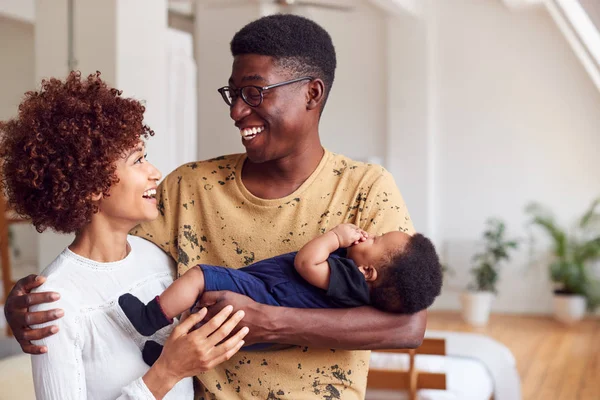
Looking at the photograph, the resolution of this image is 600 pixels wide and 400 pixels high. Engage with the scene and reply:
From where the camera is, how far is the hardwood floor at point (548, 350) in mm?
5195

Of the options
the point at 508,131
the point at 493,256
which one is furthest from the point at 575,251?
the point at 508,131

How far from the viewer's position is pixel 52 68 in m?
3.75

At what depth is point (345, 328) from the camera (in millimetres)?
1590

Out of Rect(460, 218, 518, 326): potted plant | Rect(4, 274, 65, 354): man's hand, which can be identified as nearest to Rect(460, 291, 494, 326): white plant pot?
Rect(460, 218, 518, 326): potted plant

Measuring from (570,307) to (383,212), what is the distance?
6.51 metres

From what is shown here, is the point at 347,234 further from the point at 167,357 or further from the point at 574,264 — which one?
the point at 574,264

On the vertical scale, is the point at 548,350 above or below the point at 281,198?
below

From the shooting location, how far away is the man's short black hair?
176cm

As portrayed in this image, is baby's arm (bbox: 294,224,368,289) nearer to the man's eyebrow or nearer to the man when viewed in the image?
the man

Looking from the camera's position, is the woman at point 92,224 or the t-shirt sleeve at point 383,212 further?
the t-shirt sleeve at point 383,212

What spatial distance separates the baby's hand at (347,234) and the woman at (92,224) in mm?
306

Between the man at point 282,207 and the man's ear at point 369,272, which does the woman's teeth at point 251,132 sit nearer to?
the man at point 282,207

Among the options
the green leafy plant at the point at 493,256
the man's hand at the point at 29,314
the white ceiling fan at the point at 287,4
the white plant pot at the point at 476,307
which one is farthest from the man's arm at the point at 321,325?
the green leafy plant at the point at 493,256

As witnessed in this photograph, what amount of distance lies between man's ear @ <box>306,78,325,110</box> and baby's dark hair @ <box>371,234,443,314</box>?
420 millimetres
